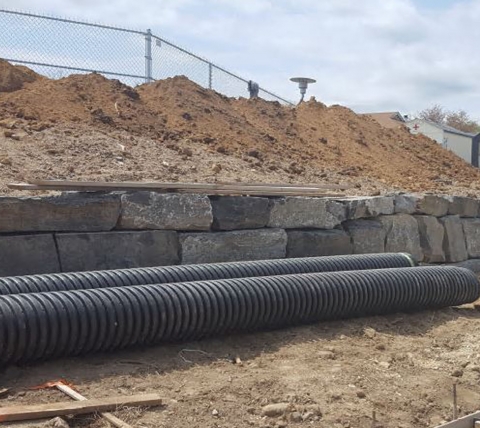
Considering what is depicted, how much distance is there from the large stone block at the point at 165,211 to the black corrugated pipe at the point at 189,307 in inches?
52.6

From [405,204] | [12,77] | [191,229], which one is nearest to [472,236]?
[405,204]

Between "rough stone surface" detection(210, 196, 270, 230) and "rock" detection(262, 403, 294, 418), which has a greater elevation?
"rough stone surface" detection(210, 196, 270, 230)

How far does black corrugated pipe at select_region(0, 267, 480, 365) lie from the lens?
14.3ft

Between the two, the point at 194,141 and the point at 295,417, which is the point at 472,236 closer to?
the point at 194,141

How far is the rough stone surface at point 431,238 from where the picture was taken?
9.60m

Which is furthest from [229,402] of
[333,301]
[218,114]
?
[218,114]

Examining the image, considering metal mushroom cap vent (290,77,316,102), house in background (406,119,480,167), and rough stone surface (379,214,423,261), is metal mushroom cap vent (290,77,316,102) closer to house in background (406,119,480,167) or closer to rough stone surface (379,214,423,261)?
rough stone surface (379,214,423,261)

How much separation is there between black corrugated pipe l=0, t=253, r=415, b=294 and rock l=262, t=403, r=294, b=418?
1.74 metres

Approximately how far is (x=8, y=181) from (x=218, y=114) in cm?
541

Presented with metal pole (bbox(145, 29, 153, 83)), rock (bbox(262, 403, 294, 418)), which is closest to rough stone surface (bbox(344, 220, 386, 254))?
rock (bbox(262, 403, 294, 418))

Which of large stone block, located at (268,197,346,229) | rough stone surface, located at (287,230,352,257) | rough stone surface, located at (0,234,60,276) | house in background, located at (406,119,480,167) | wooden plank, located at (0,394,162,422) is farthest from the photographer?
house in background, located at (406,119,480,167)

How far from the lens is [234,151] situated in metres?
10.3

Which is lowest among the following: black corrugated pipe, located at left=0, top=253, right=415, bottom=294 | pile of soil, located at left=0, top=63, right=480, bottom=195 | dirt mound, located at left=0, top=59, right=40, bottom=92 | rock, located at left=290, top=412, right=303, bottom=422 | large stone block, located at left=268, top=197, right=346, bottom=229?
rock, located at left=290, top=412, right=303, bottom=422

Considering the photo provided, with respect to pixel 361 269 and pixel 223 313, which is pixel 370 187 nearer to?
pixel 361 269
